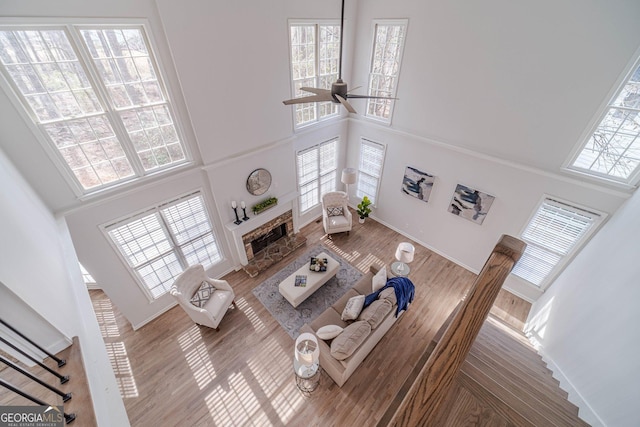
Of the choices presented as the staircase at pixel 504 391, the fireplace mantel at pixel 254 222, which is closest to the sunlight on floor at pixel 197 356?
the fireplace mantel at pixel 254 222

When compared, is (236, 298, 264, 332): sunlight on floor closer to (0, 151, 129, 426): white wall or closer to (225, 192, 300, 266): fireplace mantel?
(225, 192, 300, 266): fireplace mantel

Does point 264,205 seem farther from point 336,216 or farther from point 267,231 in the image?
point 336,216

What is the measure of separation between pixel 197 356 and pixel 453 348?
5.15 meters

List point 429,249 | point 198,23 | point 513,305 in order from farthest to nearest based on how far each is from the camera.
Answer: point 429,249 → point 513,305 → point 198,23

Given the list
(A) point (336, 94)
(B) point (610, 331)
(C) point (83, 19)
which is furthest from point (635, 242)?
(C) point (83, 19)

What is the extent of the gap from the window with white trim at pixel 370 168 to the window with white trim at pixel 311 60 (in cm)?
167

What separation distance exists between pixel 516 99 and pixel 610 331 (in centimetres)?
375

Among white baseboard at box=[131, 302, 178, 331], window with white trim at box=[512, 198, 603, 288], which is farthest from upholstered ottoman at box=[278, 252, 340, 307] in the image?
window with white trim at box=[512, 198, 603, 288]

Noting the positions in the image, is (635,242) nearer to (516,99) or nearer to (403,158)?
(516,99)

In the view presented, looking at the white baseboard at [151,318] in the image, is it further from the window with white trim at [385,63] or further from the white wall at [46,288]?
the window with white trim at [385,63]

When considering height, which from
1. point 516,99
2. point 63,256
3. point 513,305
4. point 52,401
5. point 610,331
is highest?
point 516,99

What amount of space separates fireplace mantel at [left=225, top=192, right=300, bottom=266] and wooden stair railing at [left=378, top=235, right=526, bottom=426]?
5124mm

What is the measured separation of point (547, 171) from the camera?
4.52m

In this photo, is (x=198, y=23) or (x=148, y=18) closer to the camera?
(x=148, y=18)
